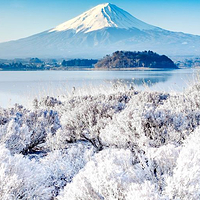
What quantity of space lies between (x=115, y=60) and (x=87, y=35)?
428 ft

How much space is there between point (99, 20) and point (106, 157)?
185m

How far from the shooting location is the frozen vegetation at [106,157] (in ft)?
7.08

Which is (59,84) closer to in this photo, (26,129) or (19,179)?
(26,129)

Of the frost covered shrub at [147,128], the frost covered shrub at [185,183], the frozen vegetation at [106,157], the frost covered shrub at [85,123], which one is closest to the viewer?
the frost covered shrub at [185,183]

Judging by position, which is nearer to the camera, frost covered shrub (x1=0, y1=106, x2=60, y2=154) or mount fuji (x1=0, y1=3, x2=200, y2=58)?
frost covered shrub (x1=0, y1=106, x2=60, y2=154)

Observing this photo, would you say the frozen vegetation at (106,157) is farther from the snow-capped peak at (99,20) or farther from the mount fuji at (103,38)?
the snow-capped peak at (99,20)

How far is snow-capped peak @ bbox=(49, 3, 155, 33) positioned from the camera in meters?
178

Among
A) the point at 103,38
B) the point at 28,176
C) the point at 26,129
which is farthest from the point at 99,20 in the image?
the point at 28,176

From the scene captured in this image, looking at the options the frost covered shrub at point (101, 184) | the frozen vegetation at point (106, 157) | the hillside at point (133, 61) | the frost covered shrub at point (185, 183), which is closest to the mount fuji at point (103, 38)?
the hillside at point (133, 61)

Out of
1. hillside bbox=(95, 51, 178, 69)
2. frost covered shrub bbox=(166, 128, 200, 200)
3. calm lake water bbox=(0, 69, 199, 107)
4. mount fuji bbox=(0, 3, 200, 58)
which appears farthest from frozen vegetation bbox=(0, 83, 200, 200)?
mount fuji bbox=(0, 3, 200, 58)

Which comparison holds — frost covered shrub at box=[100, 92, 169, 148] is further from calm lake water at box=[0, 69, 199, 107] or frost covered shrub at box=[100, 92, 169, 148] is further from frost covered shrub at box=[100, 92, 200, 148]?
calm lake water at box=[0, 69, 199, 107]

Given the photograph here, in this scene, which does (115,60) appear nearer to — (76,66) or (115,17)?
(76,66)

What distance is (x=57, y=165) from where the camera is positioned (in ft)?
10.8

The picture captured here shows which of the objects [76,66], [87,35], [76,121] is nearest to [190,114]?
[76,121]
